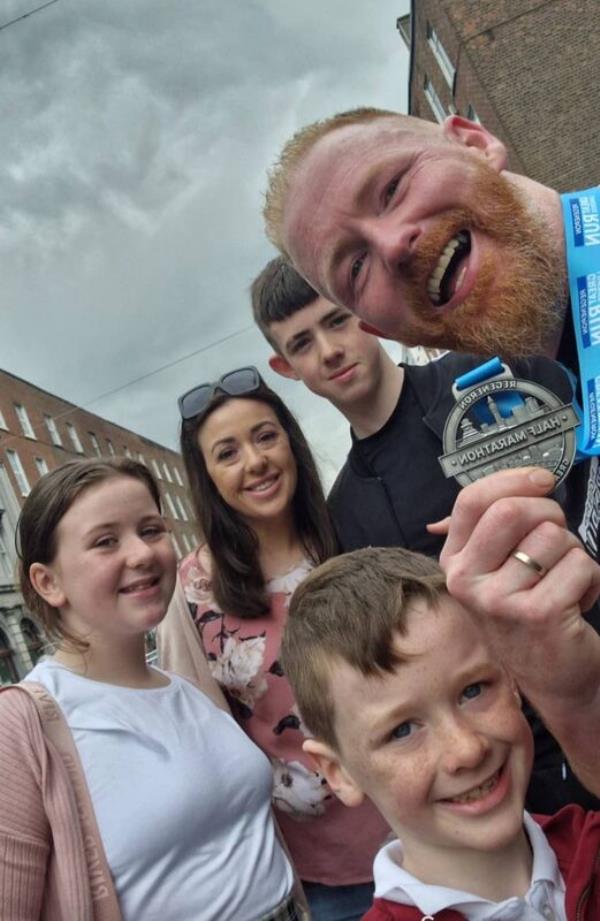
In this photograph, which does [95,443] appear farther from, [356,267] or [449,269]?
[449,269]

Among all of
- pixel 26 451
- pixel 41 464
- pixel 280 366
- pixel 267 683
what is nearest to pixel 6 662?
pixel 26 451

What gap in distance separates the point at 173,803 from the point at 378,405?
127 centimetres

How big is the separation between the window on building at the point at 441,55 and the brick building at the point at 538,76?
133 centimetres

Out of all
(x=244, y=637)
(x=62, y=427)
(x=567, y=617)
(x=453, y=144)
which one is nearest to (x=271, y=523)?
(x=244, y=637)

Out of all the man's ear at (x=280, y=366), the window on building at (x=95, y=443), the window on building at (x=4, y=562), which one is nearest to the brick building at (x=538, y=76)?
the man's ear at (x=280, y=366)

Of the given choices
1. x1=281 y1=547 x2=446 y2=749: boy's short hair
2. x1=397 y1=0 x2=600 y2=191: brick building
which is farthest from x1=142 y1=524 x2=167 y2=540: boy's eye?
x1=397 y1=0 x2=600 y2=191: brick building

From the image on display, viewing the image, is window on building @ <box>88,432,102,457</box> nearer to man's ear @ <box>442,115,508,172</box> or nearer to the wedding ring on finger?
man's ear @ <box>442,115,508,172</box>

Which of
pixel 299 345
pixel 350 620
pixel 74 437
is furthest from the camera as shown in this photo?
pixel 74 437

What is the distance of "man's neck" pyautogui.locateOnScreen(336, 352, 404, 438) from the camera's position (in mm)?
2523

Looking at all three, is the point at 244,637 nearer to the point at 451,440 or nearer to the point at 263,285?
the point at 263,285

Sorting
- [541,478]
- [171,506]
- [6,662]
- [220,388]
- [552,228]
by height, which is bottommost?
[541,478]

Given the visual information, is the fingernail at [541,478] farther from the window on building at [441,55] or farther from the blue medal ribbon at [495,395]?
the window on building at [441,55]

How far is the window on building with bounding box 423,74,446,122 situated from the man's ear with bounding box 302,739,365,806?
23.4m

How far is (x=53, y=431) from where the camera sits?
3631cm
